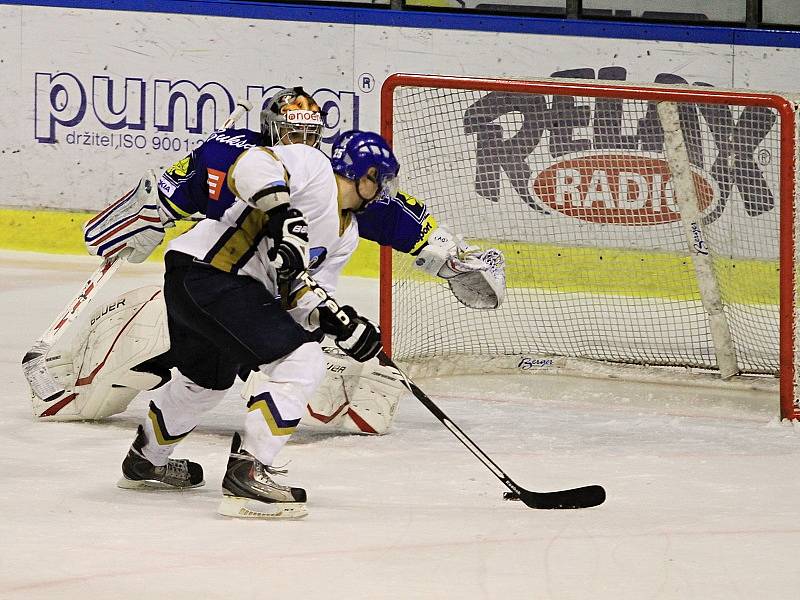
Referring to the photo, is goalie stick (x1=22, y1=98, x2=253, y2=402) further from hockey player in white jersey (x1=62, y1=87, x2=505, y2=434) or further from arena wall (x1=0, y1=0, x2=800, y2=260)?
arena wall (x1=0, y1=0, x2=800, y2=260)

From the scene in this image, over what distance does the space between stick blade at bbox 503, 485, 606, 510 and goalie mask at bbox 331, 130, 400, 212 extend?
2.76 feet

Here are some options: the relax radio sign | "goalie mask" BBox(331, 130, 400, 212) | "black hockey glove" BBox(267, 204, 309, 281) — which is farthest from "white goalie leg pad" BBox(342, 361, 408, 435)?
the relax radio sign

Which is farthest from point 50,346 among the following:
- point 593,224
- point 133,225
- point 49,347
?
point 593,224

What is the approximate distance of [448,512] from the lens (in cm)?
359

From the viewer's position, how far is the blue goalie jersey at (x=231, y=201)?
14.5 feet

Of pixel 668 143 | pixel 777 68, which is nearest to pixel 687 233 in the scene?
pixel 668 143

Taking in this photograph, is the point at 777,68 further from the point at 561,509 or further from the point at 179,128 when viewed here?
the point at 561,509

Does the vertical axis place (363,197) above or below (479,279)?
above

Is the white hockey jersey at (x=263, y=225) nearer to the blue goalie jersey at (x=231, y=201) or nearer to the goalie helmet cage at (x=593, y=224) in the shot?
the blue goalie jersey at (x=231, y=201)

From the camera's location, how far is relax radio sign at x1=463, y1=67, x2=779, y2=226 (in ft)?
19.8

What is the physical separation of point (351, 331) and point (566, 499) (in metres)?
0.67

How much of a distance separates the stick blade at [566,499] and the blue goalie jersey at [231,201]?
1.09 meters

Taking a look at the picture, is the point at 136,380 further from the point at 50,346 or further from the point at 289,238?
the point at 289,238

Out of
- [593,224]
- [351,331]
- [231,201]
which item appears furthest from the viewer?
[593,224]
